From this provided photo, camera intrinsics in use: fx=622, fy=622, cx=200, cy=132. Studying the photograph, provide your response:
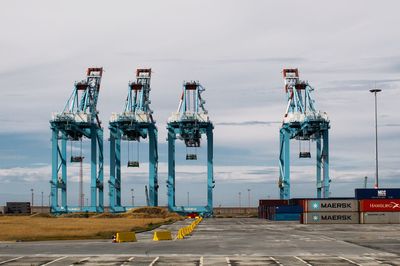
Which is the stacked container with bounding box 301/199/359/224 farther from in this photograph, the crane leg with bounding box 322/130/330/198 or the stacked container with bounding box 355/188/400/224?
the crane leg with bounding box 322/130/330/198

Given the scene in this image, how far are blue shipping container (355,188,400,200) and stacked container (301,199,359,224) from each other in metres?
5.13

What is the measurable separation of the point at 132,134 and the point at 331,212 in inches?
2585

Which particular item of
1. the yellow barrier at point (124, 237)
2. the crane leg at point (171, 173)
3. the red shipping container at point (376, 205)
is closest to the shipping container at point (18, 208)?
the crane leg at point (171, 173)

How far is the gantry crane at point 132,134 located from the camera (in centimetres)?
13875

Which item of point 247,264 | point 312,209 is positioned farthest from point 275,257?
point 312,209

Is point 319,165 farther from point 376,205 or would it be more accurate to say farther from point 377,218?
point 377,218

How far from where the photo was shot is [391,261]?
1193 inches

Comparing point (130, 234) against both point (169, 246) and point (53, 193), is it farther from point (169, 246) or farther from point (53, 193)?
point (53, 193)

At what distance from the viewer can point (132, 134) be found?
142625mm

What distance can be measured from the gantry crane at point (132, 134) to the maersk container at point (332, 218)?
58.3 m

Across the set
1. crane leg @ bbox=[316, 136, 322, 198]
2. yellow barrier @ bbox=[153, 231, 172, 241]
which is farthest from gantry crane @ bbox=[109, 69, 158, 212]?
yellow barrier @ bbox=[153, 231, 172, 241]

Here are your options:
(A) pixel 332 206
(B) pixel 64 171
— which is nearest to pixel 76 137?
(B) pixel 64 171

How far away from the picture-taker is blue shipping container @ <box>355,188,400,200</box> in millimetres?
91875

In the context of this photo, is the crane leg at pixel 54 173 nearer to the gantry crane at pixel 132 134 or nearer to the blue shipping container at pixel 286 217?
the gantry crane at pixel 132 134
